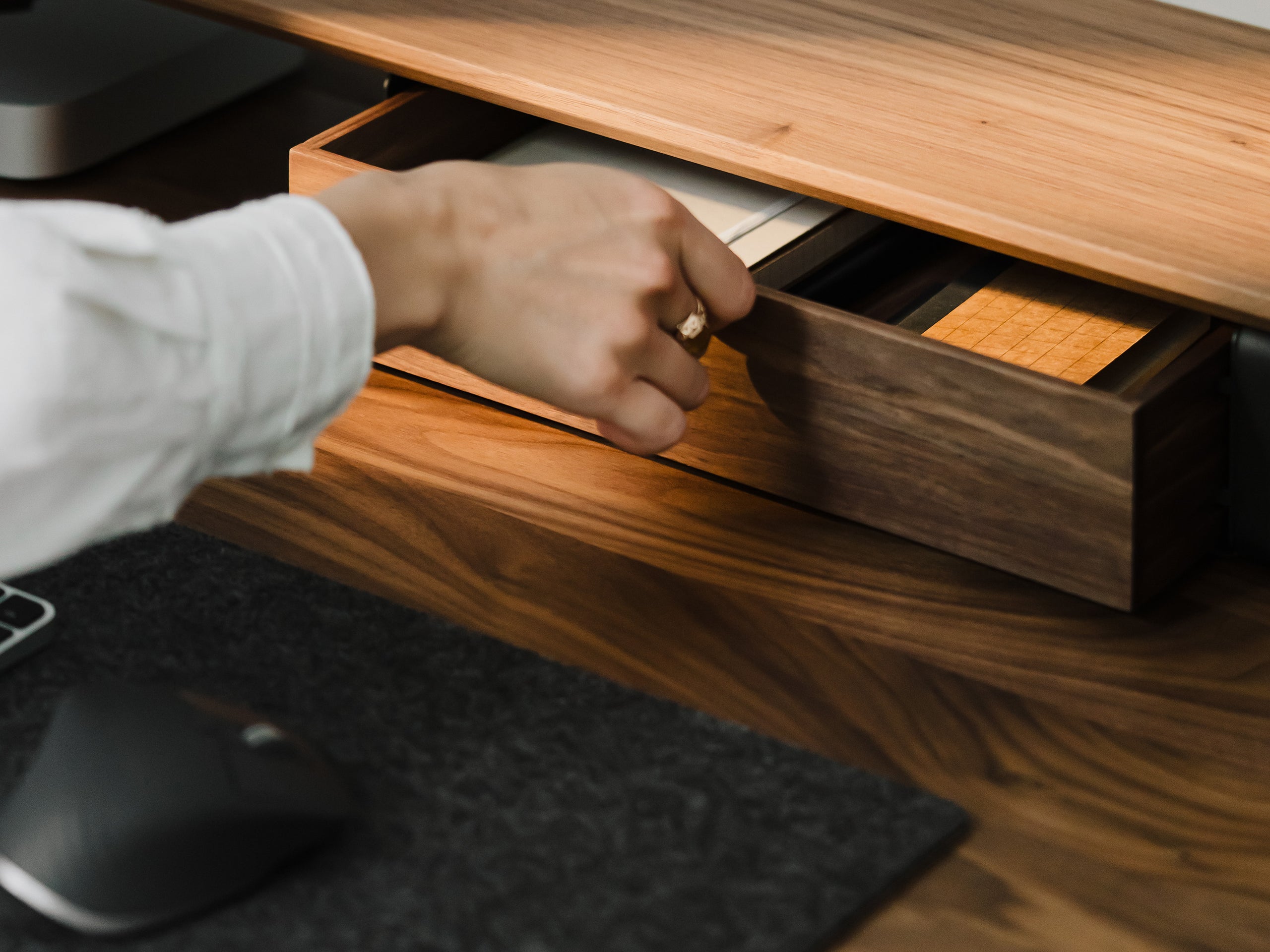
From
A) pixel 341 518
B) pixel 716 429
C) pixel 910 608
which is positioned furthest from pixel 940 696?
pixel 341 518

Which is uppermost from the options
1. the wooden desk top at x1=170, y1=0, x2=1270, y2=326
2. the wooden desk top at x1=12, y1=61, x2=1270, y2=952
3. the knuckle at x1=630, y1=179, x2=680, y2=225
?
the wooden desk top at x1=170, y1=0, x2=1270, y2=326

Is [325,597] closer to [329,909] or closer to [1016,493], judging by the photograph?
[329,909]

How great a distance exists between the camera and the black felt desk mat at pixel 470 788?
1.64 feet

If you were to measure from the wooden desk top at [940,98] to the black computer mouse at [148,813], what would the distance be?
39 centimetres

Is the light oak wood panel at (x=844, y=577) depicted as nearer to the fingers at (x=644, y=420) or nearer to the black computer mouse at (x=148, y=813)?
the fingers at (x=644, y=420)

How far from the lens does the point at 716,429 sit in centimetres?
75

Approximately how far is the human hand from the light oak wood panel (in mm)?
72

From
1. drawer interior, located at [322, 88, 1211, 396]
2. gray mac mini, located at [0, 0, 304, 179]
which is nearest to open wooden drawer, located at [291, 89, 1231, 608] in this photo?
drawer interior, located at [322, 88, 1211, 396]

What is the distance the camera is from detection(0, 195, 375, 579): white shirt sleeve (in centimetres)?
50

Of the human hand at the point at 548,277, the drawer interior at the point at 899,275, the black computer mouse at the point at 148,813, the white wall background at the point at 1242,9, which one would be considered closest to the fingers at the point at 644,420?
the human hand at the point at 548,277

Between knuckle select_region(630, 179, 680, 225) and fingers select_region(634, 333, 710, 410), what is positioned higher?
knuckle select_region(630, 179, 680, 225)

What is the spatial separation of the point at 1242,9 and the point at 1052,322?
0.33 metres

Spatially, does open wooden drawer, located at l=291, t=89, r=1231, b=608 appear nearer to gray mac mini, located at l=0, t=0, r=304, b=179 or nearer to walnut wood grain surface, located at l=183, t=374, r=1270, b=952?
walnut wood grain surface, located at l=183, t=374, r=1270, b=952

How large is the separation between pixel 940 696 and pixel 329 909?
0.26 metres
